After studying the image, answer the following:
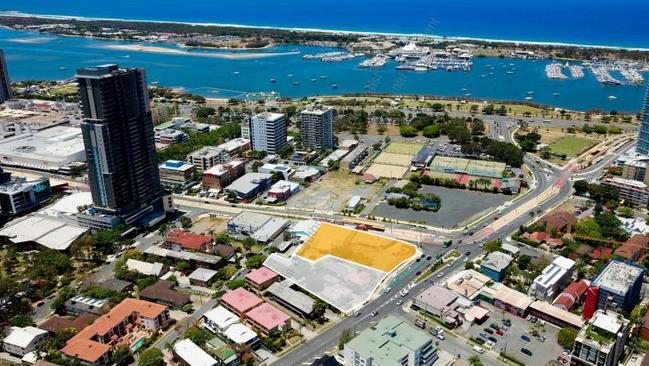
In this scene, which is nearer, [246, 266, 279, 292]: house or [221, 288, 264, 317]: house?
[221, 288, 264, 317]: house

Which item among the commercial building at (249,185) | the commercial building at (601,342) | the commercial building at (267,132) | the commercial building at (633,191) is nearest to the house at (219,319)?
the commercial building at (601,342)

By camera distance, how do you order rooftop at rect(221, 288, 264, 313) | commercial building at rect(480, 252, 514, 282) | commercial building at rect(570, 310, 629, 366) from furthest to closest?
commercial building at rect(480, 252, 514, 282) < rooftop at rect(221, 288, 264, 313) < commercial building at rect(570, 310, 629, 366)

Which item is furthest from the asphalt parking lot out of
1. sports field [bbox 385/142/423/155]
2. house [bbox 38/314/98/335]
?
sports field [bbox 385/142/423/155]

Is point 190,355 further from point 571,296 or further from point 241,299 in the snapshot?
point 571,296

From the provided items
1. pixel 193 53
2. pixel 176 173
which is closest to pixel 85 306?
pixel 176 173

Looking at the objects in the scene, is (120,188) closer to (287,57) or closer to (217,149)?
(217,149)

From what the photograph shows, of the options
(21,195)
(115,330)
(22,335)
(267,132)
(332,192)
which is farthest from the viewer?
(267,132)

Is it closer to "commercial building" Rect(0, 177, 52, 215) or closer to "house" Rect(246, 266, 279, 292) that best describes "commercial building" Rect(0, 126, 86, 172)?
"commercial building" Rect(0, 177, 52, 215)
